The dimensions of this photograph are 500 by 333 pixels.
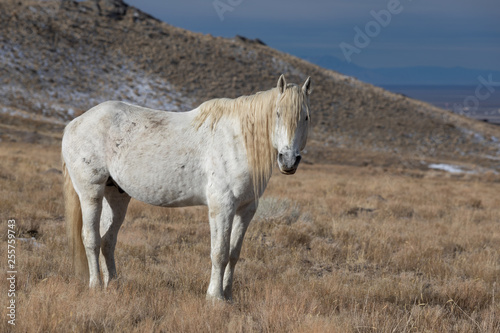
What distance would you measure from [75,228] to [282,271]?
259 centimetres

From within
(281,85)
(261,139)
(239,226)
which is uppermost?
(281,85)

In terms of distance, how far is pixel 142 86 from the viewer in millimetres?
35969

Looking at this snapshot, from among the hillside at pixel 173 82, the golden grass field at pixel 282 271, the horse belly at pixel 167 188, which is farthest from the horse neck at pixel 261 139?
the hillside at pixel 173 82

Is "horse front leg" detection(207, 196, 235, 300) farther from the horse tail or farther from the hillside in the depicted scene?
the hillside

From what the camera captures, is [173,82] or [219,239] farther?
[173,82]

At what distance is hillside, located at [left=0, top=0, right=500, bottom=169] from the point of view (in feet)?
100

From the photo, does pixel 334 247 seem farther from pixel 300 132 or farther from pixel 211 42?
pixel 211 42

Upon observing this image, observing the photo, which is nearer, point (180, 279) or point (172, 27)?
point (180, 279)

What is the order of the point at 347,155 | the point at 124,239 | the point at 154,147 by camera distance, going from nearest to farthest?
1. the point at 154,147
2. the point at 124,239
3. the point at 347,155

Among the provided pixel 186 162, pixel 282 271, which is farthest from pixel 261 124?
pixel 282 271

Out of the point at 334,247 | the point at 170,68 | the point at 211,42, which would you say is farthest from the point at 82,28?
the point at 334,247

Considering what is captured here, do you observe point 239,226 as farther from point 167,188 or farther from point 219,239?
point 167,188

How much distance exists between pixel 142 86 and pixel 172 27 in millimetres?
13382

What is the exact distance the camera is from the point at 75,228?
5250mm
